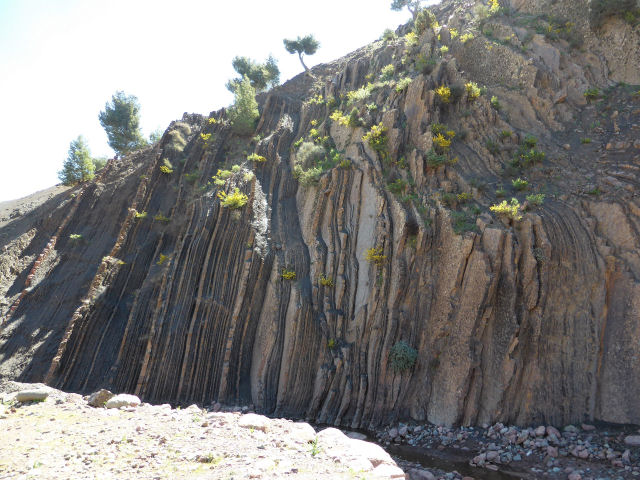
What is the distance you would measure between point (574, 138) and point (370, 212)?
359 inches

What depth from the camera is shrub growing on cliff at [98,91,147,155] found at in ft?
120

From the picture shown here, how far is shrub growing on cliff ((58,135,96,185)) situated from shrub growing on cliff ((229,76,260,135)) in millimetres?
13387

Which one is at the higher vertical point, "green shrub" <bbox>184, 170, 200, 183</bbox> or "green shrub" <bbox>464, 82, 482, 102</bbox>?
"green shrub" <bbox>464, 82, 482, 102</bbox>

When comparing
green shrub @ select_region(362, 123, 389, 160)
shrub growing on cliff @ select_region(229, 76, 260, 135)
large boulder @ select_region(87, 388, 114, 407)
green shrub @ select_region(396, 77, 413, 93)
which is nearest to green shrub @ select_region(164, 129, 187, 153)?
shrub growing on cliff @ select_region(229, 76, 260, 135)

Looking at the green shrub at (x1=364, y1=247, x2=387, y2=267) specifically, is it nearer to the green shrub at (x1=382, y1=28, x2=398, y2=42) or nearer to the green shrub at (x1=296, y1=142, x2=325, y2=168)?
the green shrub at (x1=296, y1=142, x2=325, y2=168)

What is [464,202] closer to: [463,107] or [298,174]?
[463,107]

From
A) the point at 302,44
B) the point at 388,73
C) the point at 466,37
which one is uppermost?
the point at 302,44

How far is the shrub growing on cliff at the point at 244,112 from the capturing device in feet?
89.0

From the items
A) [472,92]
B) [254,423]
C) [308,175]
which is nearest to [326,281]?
[308,175]

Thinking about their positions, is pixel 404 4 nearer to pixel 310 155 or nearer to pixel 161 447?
pixel 310 155

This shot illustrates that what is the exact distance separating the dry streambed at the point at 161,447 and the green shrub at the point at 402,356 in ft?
15.1

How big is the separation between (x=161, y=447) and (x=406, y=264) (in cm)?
1036

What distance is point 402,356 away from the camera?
541 inches

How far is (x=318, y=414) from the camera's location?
46.9 ft
